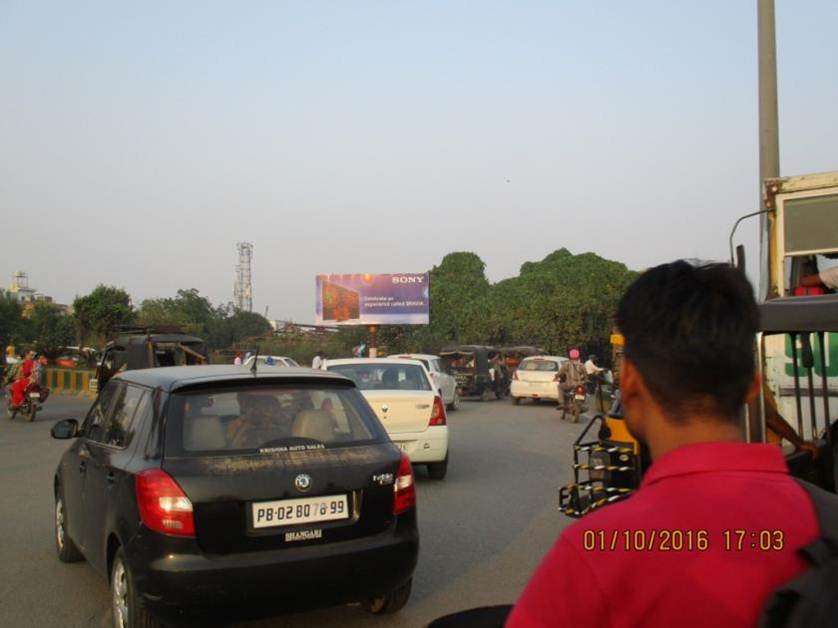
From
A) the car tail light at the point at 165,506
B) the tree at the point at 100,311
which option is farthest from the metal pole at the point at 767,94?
the tree at the point at 100,311

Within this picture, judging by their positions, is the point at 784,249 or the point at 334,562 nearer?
the point at 334,562

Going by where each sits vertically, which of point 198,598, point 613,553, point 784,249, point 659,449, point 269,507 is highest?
point 784,249

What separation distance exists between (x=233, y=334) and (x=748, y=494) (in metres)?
76.7

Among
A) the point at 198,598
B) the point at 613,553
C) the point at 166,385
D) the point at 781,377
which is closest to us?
the point at 613,553

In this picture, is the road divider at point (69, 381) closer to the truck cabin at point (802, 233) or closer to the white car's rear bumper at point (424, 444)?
the white car's rear bumper at point (424, 444)

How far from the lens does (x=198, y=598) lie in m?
4.27

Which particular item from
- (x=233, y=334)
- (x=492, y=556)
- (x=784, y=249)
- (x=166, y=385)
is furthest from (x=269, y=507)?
(x=233, y=334)

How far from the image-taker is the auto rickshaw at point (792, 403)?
3.85 metres

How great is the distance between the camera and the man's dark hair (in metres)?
1.51

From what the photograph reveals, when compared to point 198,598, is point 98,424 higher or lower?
higher

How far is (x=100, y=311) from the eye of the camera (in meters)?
36.8

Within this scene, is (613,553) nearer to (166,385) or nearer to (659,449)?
(659,449)

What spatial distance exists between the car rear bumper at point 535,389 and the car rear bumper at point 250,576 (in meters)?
19.8

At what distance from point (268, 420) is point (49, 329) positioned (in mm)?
50358
